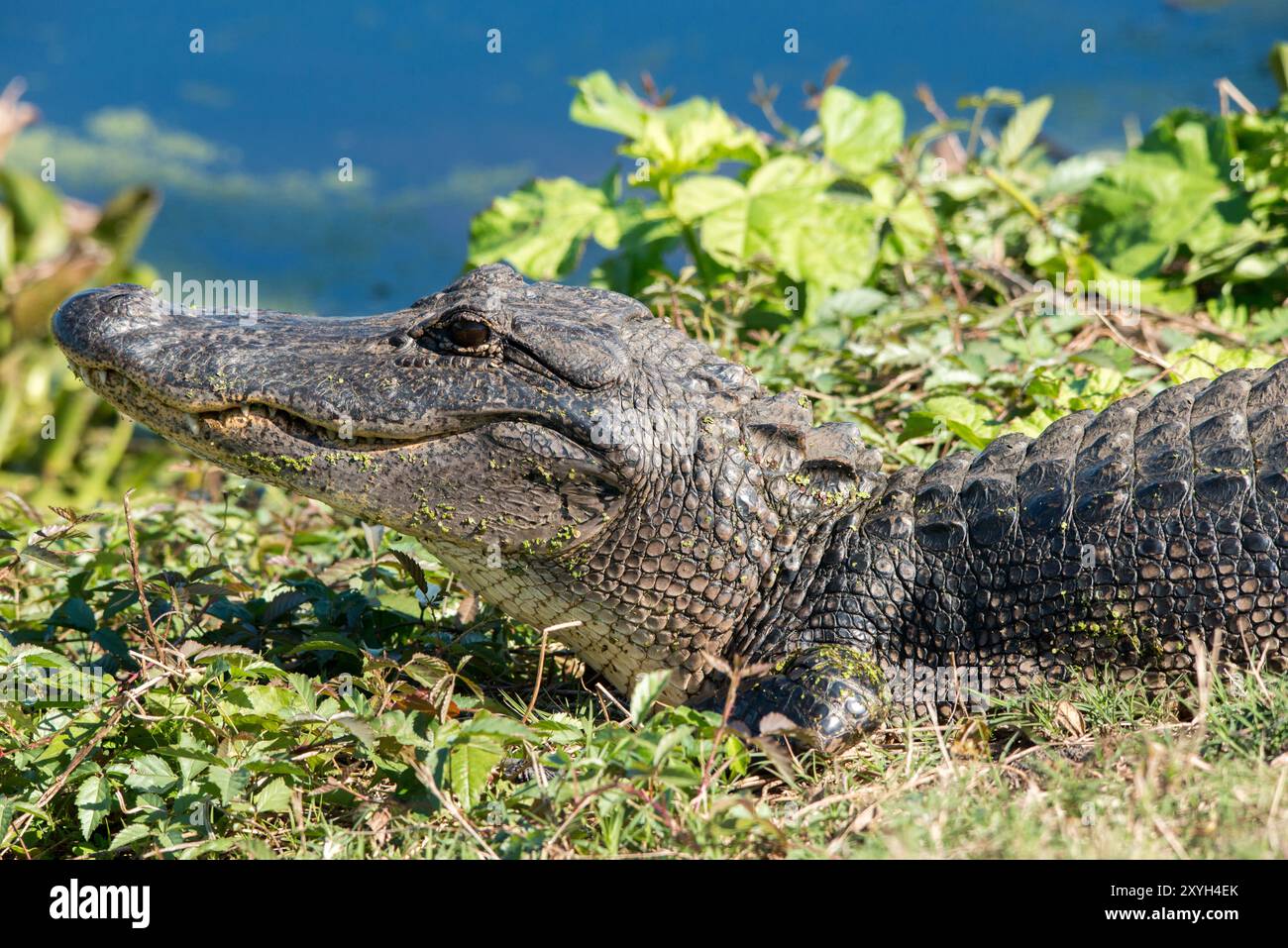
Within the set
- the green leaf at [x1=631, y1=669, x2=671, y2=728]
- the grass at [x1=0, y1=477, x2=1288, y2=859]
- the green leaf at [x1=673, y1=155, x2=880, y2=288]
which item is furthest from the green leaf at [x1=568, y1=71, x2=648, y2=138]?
the green leaf at [x1=631, y1=669, x2=671, y2=728]

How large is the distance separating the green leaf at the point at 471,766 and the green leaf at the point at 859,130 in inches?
144

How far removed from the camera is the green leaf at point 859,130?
5.23 meters

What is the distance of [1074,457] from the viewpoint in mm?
2930

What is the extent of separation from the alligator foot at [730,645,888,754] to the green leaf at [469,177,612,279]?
2.69 metres

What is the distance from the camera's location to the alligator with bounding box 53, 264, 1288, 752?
8.95ft

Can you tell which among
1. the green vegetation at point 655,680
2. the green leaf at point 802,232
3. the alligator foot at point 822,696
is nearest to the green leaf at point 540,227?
the green vegetation at point 655,680

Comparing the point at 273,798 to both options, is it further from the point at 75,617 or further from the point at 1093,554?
the point at 1093,554

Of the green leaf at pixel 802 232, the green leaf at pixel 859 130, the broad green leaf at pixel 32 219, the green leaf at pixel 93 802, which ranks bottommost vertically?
the green leaf at pixel 93 802

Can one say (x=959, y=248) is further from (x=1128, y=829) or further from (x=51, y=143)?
(x=51, y=143)

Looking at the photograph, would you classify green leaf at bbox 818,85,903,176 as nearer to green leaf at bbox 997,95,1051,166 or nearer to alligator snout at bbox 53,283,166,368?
green leaf at bbox 997,95,1051,166

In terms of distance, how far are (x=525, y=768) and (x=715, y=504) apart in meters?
0.78

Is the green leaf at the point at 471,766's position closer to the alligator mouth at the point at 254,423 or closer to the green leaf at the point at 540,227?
the alligator mouth at the point at 254,423
